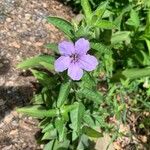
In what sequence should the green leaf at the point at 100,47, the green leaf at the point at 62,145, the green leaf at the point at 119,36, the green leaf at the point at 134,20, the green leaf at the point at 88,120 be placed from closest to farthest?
the green leaf at the point at 100,47
the green leaf at the point at 88,120
the green leaf at the point at 62,145
the green leaf at the point at 119,36
the green leaf at the point at 134,20

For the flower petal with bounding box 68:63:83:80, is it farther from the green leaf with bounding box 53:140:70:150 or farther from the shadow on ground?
the shadow on ground

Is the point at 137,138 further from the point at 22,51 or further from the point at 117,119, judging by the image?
the point at 22,51

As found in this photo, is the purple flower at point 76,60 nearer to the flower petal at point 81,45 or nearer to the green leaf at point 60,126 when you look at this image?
the flower petal at point 81,45

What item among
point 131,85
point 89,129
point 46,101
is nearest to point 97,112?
point 89,129

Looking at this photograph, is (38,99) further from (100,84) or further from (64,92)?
(100,84)

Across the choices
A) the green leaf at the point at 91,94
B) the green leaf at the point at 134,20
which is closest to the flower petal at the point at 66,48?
the green leaf at the point at 91,94

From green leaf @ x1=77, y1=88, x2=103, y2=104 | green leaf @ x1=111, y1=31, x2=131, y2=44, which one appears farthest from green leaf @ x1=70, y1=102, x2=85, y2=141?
green leaf @ x1=111, y1=31, x2=131, y2=44

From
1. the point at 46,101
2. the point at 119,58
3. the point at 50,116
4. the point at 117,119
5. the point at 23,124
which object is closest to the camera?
the point at 50,116
